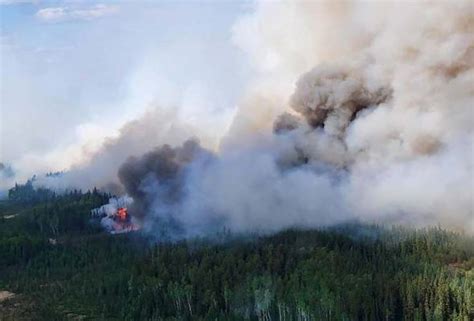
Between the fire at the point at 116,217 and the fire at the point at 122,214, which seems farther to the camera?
the fire at the point at 122,214

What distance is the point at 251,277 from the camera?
99.4 metres

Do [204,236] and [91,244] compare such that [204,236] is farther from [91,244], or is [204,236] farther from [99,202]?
[99,202]

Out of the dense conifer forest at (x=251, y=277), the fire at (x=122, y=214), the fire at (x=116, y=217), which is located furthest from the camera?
the fire at (x=122, y=214)

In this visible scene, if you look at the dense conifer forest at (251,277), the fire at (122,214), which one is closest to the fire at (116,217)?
the fire at (122,214)

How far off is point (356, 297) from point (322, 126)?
66.8m

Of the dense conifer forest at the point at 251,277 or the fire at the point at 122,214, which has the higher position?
the fire at the point at 122,214

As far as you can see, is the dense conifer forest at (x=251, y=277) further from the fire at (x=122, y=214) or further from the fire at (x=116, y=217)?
the fire at (x=122, y=214)

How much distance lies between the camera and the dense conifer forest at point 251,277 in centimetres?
8956

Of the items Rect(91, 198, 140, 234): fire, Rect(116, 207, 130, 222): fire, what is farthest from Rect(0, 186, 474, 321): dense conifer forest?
Rect(116, 207, 130, 222): fire

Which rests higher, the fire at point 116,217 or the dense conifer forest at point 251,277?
the fire at point 116,217

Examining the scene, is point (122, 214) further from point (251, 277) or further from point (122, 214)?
point (251, 277)

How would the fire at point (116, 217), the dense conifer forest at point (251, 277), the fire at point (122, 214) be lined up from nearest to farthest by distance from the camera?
the dense conifer forest at point (251, 277), the fire at point (116, 217), the fire at point (122, 214)

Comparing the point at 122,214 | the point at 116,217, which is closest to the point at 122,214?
the point at 122,214

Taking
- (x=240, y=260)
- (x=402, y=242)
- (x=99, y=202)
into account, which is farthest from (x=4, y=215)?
(x=402, y=242)
